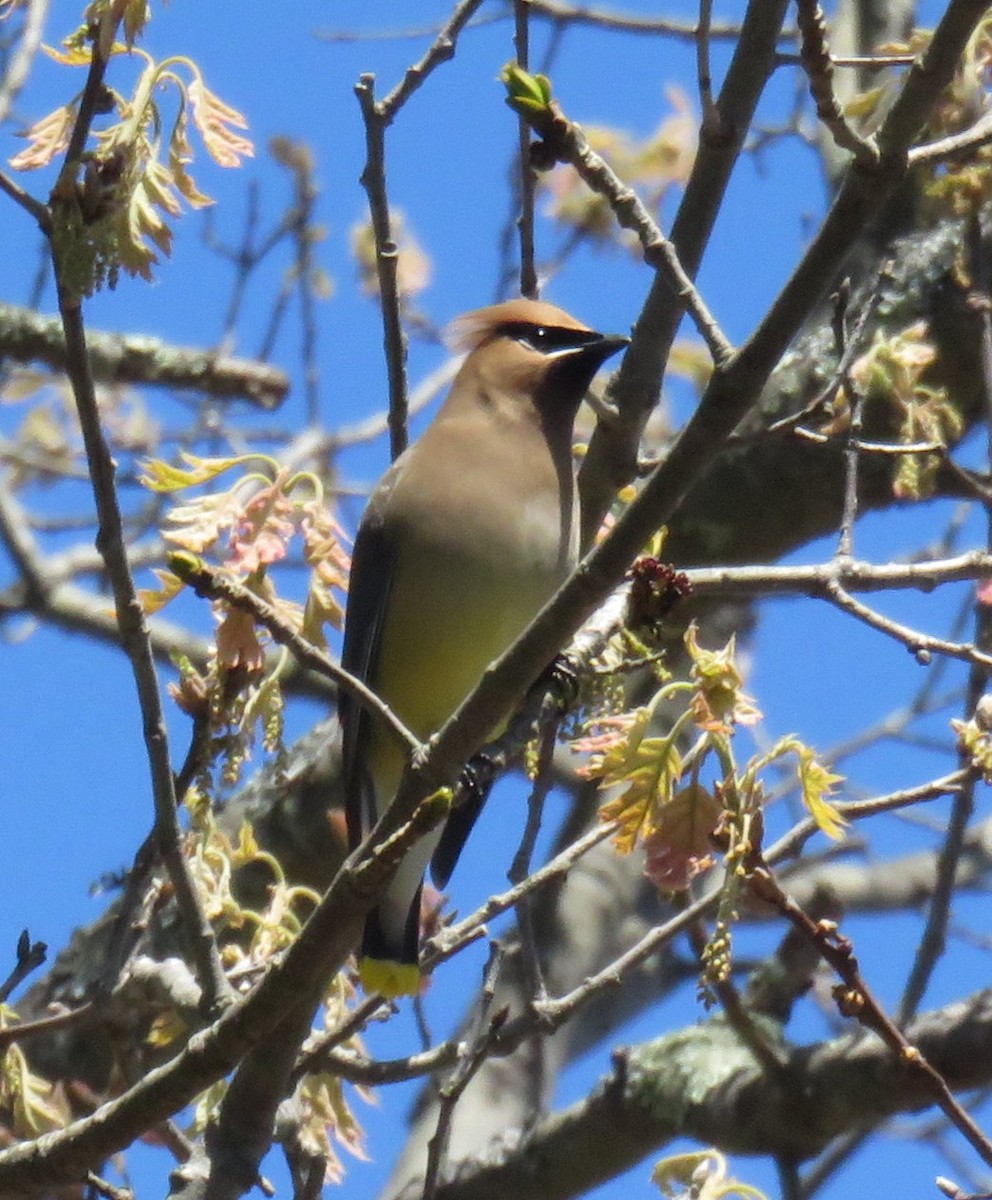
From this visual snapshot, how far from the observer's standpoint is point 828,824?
2.67 metres

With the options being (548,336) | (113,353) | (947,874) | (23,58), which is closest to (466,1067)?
(947,874)

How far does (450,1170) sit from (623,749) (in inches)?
67.4

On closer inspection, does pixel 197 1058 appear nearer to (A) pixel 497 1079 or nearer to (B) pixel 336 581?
(B) pixel 336 581

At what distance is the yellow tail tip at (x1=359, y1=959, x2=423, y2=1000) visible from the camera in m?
3.49

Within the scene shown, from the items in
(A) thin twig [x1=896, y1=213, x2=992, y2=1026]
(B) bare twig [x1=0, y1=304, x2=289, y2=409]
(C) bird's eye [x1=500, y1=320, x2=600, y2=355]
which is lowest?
(A) thin twig [x1=896, y1=213, x2=992, y2=1026]

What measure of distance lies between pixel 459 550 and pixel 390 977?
2.90 feet

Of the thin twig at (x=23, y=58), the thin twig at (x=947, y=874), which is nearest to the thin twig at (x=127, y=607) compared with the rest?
the thin twig at (x=947, y=874)

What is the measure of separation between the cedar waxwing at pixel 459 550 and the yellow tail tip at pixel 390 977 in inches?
3.1

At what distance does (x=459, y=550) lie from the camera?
3.98 metres

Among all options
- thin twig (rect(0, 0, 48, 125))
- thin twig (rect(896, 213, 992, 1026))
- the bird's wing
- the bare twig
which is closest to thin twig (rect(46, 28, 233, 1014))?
the bird's wing

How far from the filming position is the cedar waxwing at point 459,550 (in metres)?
3.89

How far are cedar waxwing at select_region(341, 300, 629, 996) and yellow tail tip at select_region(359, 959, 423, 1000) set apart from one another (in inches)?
3.1

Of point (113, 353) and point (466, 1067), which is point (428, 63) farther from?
point (113, 353)

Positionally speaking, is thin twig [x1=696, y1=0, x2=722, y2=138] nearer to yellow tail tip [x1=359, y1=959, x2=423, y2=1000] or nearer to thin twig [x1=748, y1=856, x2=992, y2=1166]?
thin twig [x1=748, y1=856, x2=992, y2=1166]
